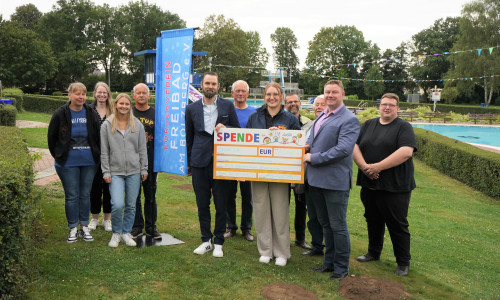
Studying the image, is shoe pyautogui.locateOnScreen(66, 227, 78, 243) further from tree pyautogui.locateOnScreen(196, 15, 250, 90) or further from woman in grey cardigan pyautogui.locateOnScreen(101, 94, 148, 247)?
tree pyautogui.locateOnScreen(196, 15, 250, 90)

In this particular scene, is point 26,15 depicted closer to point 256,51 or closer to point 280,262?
point 256,51

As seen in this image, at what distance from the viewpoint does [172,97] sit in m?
5.18

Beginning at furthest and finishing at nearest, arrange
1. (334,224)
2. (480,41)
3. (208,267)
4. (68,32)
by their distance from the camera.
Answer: (68,32) → (480,41) → (208,267) → (334,224)

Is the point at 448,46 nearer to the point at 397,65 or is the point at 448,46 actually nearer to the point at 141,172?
the point at 397,65

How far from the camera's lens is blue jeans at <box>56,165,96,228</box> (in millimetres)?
5004

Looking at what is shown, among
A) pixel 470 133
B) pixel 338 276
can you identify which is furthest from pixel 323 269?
pixel 470 133

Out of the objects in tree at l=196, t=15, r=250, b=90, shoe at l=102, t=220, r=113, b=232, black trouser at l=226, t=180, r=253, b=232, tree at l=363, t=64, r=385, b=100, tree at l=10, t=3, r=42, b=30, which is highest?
tree at l=10, t=3, r=42, b=30

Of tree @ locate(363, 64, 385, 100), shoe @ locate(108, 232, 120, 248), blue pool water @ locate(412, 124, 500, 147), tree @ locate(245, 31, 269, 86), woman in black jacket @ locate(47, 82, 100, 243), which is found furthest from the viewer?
tree @ locate(245, 31, 269, 86)

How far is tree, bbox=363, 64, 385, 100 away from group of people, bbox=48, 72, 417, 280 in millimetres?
57708

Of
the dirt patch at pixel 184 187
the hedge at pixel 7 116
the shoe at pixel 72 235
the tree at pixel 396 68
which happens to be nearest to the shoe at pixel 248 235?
the shoe at pixel 72 235

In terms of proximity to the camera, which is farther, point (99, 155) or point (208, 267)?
point (99, 155)

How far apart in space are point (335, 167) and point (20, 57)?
41152 mm

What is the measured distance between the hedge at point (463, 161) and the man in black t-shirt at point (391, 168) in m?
6.72

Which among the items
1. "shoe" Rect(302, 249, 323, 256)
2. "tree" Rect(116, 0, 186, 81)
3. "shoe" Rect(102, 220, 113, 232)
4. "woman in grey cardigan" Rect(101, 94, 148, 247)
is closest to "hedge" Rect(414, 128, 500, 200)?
"shoe" Rect(302, 249, 323, 256)
